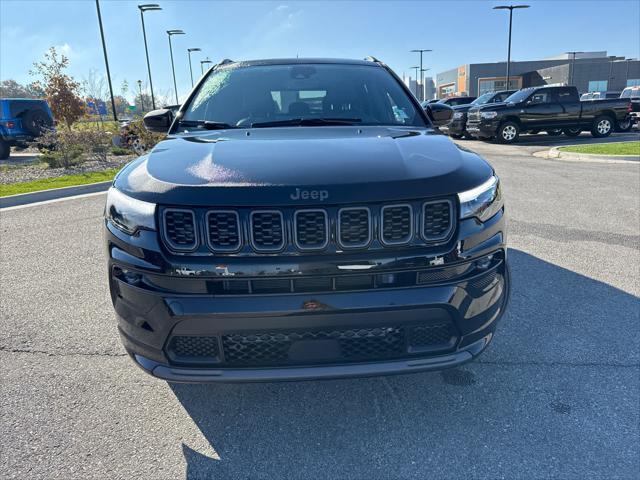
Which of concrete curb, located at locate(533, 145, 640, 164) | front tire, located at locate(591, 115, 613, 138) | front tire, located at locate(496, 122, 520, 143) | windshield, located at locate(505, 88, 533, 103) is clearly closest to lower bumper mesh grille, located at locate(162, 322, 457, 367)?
concrete curb, located at locate(533, 145, 640, 164)

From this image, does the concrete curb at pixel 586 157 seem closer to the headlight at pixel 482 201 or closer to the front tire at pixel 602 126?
the front tire at pixel 602 126

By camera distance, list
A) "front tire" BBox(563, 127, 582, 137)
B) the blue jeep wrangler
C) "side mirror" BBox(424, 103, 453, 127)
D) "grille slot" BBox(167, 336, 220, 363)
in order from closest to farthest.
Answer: "grille slot" BBox(167, 336, 220, 363) < "side mirror" BBox(424, 103, 453, 127) < the blue jeep wrangler < "front tire" BBox(563, 127, 582, 137)

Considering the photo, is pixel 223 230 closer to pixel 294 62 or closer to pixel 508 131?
pixel 294 62

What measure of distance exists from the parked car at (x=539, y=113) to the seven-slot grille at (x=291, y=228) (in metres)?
16.4

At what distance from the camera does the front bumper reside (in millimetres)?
1843

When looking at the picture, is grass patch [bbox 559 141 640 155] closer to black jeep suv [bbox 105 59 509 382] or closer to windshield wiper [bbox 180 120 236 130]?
black jeep suv [bbox 105 59 509 382]

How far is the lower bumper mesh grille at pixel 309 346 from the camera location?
190cm

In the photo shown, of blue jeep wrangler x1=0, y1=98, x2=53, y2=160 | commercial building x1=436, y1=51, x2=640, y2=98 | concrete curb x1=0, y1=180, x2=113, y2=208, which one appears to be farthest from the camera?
commercial building x1=436, y1=51, x2=640, y2=98

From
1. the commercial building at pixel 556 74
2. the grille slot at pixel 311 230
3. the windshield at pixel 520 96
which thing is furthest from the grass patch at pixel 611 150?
the commercial building at pixel 556 74

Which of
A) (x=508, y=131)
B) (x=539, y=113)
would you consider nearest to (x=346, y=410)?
(x=508, y=131)

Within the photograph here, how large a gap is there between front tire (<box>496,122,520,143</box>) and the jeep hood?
1603cm

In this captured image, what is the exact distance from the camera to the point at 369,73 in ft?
11.6

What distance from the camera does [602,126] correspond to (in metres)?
18.1

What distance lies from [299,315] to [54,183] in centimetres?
1016
